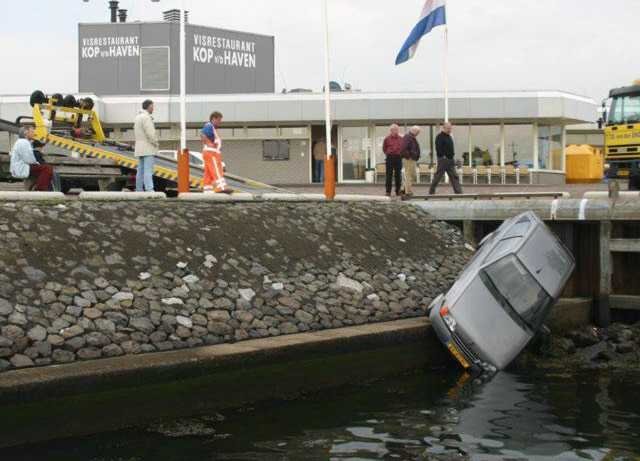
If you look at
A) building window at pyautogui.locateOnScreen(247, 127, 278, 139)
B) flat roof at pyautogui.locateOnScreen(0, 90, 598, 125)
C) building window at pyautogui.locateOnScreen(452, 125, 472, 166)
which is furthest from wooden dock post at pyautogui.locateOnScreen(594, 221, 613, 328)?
building window at pyautogui.locateOnScreen(247, 127, 278, 139)

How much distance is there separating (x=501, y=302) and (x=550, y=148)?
102 feet

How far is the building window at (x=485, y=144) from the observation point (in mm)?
41750

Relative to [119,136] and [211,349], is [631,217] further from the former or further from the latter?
[119,136]

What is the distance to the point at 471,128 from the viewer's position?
42250mm

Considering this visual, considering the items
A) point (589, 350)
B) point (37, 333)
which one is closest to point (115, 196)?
point (37, 333)

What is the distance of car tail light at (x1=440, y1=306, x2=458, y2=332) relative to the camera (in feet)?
44.6

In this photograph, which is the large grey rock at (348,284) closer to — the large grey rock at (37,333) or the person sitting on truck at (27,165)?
the large grey rock at (37,333)

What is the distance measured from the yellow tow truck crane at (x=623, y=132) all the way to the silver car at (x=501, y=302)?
557 inches

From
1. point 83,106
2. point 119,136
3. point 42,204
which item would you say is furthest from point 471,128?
point 42,204

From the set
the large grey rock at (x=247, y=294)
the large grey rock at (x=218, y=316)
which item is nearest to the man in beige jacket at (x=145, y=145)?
the large grey rock at (x=247, y=294)

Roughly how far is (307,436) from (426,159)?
105 feet

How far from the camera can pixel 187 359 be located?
10.7 metres

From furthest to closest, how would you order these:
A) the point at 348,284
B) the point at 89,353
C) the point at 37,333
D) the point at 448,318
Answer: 1. the point at 348,284
2. the point at 448,318
3. the point at 89,353
4. the point at 37,333

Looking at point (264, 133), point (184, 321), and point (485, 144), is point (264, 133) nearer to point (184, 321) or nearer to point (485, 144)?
point (485, 144)
